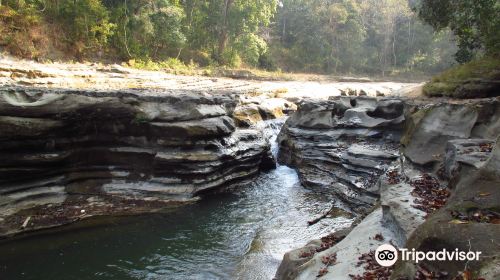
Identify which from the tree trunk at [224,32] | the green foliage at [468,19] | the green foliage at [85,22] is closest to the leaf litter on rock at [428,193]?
the green foliage at [468,19]

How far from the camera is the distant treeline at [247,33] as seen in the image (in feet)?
84.0

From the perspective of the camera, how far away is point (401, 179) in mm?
10039

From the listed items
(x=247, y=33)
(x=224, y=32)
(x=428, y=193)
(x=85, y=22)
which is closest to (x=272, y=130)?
(x=428, y=193)

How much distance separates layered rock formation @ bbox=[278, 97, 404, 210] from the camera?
A: 41.4 feet

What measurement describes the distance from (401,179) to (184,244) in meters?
5.88

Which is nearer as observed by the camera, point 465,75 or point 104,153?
point 104,153

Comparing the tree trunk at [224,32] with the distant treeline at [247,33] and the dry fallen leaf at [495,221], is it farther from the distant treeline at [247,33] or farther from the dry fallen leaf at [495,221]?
the dry fallen leaf at [495,221]

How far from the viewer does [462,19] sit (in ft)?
45.1

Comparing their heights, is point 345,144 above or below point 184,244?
above

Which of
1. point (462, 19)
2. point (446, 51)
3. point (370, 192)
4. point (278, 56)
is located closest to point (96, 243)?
point (370, 192)

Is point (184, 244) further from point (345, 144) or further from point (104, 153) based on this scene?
point (345, 144)

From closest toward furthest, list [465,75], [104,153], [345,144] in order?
[104,153], [465,75], [345,144]

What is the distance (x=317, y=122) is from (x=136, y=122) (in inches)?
306

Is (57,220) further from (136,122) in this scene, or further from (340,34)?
(340,34)
